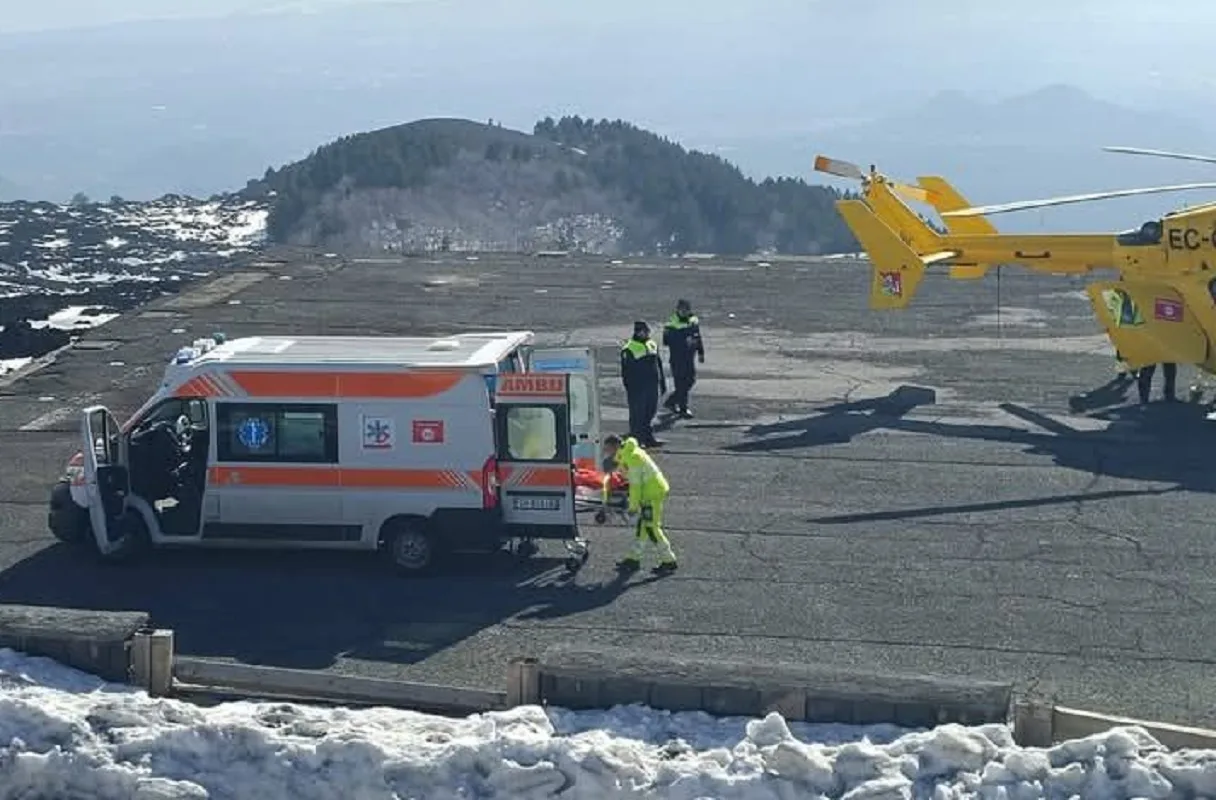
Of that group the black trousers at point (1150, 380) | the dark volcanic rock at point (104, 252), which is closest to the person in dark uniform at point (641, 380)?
the black trousers at point (1150, 380)

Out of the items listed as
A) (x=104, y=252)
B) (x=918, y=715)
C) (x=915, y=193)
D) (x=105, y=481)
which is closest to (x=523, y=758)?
(x=918, y=715)

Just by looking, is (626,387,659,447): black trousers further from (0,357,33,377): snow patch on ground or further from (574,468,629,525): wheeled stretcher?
(0,357,33,377): snow patch on ground

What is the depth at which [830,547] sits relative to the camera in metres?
16.5

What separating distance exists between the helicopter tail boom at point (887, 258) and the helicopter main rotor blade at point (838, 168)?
0.82 meters

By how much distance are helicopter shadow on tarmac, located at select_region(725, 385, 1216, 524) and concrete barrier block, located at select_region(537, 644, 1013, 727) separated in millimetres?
6946

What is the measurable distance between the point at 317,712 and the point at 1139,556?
831 centimetres

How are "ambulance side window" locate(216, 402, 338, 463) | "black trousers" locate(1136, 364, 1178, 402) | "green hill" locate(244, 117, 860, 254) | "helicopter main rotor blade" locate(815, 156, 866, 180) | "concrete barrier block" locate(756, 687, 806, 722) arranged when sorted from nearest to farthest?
1. "concrete barrier block" locate(756, 687, 806, 722)
2. "ambulance side window" locate(216, 402, 338, 463)
3. "black trousers" locate(1136, 364, 1178, 402)
4. "helicopter main rotor blade" locate(815, 156, 866, 180)
5. "green hill" locate(244, 117, 860, 254)

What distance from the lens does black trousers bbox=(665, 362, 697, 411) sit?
22266 mm

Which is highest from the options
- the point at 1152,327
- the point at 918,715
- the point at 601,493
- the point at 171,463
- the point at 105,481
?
the point at 1152,327

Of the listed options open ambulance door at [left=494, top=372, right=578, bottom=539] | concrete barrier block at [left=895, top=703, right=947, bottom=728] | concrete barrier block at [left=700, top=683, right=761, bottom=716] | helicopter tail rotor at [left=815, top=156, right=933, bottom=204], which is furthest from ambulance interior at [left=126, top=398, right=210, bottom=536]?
helicopter tail rotor at [left=815, top=156, right=933, bottom=204]

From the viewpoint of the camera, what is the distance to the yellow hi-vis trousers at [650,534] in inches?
607

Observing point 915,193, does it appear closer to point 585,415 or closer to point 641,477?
point 585,415

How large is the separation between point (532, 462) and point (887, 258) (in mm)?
12081

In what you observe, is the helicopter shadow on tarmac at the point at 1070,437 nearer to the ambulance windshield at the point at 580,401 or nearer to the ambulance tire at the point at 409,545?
the ambulance windshield at the point at 580,401
